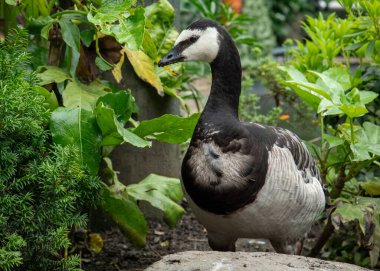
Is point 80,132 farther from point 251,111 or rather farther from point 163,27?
point 251,111

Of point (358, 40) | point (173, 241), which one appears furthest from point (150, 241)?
point (358, 40)

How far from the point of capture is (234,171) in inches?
144

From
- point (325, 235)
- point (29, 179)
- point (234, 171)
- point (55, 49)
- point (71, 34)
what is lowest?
point (325, 235)

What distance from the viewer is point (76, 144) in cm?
354

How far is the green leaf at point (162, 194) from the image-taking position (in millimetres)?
4355

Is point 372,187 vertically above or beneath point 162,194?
above

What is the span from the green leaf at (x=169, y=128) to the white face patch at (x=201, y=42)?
33 cm

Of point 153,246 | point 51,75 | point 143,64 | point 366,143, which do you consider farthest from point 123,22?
point 153,246

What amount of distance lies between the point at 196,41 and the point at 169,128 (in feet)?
1.59

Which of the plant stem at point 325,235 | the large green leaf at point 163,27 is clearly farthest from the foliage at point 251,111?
the plant stem at point 325,235

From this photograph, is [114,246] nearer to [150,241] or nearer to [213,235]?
[150,241]

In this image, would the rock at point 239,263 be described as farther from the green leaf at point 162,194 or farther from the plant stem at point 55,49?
the plant stem at point 55,49

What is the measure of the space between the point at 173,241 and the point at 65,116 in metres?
1.93

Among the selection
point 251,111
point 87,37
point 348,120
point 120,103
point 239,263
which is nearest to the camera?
point 239,263
